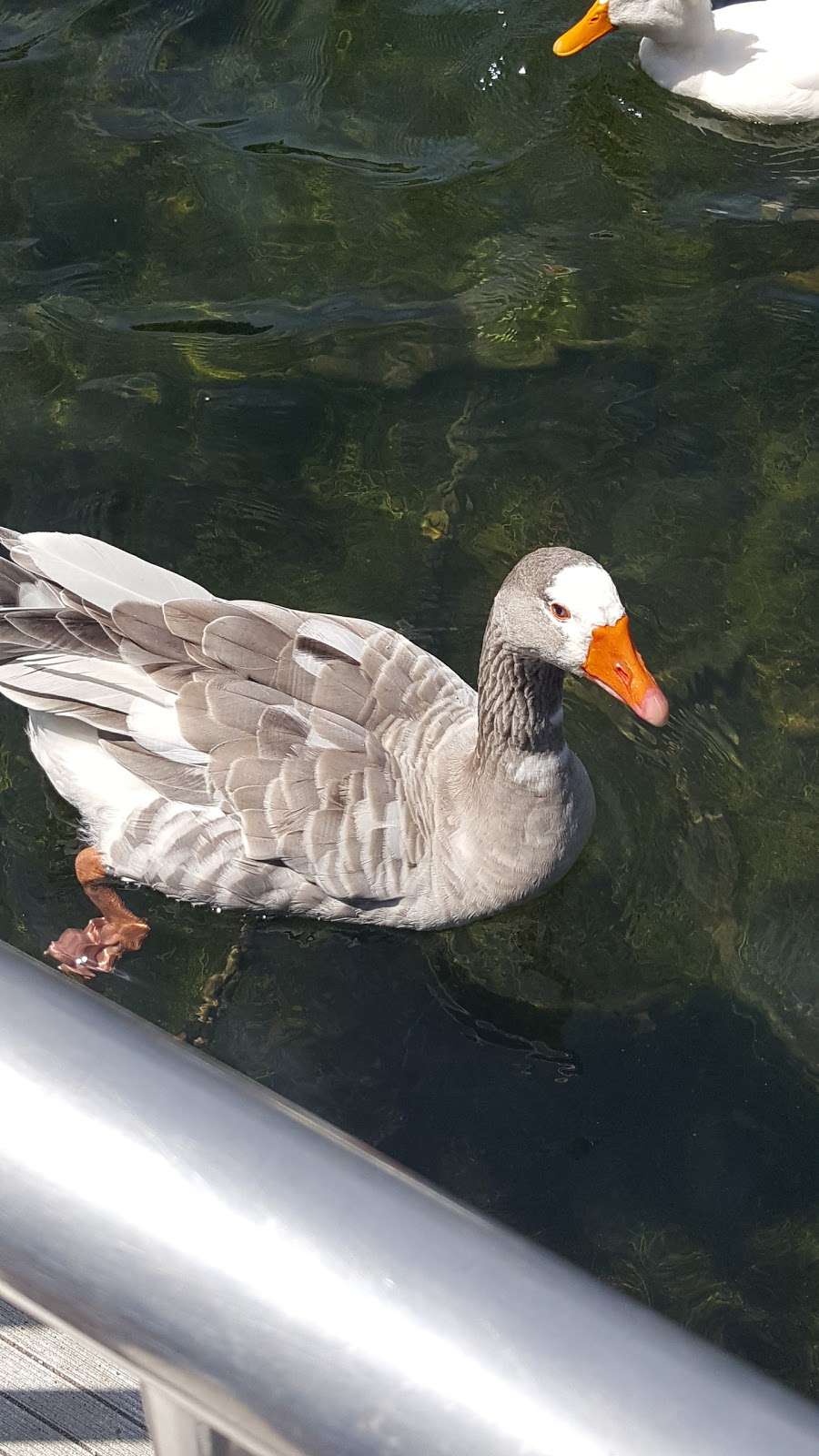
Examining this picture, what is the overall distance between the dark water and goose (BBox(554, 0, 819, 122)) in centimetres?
18

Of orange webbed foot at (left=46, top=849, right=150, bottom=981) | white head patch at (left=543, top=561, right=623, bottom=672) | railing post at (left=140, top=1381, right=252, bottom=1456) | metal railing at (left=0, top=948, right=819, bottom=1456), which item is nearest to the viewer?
metal railing at (left=0, top=948, right=819, bottom=1456)

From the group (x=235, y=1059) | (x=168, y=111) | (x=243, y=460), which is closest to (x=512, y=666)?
(x=235, y=1059)

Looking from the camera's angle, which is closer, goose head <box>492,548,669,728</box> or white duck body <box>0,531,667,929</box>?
goose head <box>492,548,669,728</box>

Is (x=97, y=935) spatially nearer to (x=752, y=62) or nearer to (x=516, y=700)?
(x=516, y=700)

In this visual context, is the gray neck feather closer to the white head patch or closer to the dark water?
the white head patch

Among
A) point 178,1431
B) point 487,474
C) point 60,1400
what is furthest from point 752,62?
point 178,1431

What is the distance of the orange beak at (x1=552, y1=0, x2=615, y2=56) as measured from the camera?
6.69m

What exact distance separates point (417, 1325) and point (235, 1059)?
→ 3.63 metres

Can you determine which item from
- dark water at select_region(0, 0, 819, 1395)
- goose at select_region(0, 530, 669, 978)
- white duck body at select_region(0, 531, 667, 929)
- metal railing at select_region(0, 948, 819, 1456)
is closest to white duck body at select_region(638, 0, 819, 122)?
dark water at select_region(0, 0, 819, 1395)

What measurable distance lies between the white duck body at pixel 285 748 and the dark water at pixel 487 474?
395 mm

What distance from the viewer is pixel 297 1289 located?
0.87 meters

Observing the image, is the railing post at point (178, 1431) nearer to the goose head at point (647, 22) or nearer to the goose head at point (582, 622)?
the goose head at point (582, 622)

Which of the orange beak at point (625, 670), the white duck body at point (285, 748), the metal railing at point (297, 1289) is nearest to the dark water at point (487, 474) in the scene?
the white duck body at point (285, 748)

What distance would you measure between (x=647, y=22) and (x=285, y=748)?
437 cm
